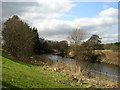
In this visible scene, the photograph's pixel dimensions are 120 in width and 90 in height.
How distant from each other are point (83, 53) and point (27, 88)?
47279 mm

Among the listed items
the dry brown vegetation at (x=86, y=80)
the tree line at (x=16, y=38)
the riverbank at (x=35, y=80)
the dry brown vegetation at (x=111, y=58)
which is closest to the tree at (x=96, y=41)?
the dry brown vegetation at (x=111, y=58)

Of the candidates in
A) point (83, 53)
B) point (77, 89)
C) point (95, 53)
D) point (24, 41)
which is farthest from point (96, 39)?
point (77, 89)

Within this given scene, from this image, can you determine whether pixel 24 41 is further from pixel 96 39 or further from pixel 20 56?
pixel 96 39

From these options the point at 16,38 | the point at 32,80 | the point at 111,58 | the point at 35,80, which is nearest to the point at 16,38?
the point at 16,38

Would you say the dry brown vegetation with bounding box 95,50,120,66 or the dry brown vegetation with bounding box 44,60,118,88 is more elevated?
the dry brown vegetation with bounding box 95,50,120,66

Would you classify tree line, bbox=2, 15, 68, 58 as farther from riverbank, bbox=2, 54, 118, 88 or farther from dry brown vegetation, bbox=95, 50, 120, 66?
dry brown vegetation, bbox=95, 50, 120, 66

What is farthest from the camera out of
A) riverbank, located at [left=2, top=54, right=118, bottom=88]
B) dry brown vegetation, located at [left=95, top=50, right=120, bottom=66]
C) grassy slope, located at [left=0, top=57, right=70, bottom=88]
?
dry brown vegetation, located at [left=95, top=50, right=120, bottom=66]

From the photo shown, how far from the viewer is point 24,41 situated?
→ 3575 cm

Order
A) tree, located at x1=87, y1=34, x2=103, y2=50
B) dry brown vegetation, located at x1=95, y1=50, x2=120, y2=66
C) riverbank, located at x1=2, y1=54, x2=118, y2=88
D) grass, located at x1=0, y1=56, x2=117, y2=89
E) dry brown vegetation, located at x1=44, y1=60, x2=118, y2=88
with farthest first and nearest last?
tree, located at x1=87, y1=34, x2=103, y2=50, dry brown vegetation, located at x1=95, y1=50, x2=120, y2=66, dry brown vegetation, located at x1=44, y1=60, x2=118, y2=88, riverbank, located at x1=2, y1=54, x2=118, y2=88, grass, located at x1=0, y1=56, x2=117, y2=89

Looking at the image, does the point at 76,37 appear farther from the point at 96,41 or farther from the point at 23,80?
the point at 23,80

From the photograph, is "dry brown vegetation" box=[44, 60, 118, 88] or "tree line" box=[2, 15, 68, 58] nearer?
"dry brown vegetation" box=[44, 60, 118, 88]

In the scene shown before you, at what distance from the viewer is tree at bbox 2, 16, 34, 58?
3456cm

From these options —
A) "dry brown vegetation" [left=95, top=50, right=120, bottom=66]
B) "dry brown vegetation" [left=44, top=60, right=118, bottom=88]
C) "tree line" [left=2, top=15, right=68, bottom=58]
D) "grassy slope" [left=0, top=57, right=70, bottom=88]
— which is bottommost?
"dry brown vegetation" [left=44, top=60, right=118, bottom=88]

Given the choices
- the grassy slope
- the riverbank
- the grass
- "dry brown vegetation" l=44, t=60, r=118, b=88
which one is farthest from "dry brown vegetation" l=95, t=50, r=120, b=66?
the grassy slope
